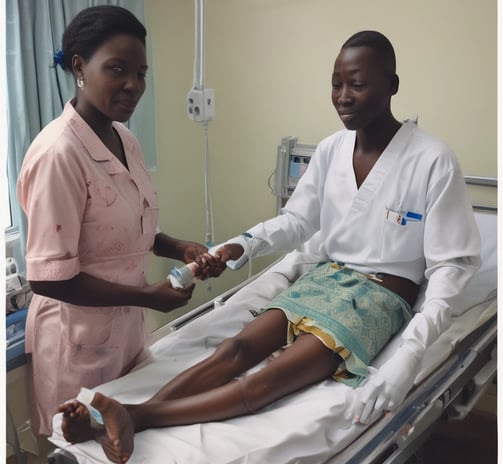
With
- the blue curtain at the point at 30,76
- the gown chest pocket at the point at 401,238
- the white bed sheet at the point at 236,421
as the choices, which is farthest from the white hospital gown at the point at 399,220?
the blue curtain at the point at 30,76

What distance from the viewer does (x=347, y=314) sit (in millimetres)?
1747

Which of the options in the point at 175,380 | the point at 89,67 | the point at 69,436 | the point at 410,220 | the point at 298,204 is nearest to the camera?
the point at 69,436

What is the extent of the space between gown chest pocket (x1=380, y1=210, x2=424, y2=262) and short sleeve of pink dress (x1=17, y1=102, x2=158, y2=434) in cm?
75

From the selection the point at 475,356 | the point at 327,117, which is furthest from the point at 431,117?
the point at 475,356

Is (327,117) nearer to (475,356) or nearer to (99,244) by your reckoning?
(475,356)

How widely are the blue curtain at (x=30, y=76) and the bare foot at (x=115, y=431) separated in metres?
1.16

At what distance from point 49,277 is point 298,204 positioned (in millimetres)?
1021

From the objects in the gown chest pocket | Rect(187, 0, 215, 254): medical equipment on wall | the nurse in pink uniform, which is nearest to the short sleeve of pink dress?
the nurse in pink uniform

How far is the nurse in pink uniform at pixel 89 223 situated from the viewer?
1436mm

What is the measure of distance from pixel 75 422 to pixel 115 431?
4.1 inches

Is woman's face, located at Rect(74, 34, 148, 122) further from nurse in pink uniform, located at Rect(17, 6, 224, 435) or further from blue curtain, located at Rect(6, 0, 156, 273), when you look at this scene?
blue curtain, located at Rect(6, 0, 156, 273)

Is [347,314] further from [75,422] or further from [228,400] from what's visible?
[75,422]

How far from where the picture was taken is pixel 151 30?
2918 mm

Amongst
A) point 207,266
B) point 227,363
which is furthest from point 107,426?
point 207,266
